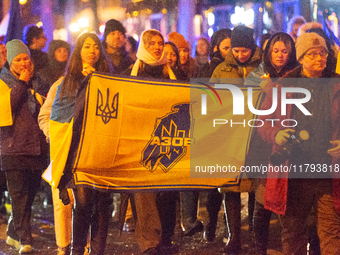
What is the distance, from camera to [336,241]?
4238mm

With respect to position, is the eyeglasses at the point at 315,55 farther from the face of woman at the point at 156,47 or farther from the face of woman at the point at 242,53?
the face of woman at the point at 156,47

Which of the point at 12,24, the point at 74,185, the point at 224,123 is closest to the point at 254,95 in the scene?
the point at 224,123

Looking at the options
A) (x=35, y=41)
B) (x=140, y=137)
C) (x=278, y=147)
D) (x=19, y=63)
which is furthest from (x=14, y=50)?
(x=278, y=147)

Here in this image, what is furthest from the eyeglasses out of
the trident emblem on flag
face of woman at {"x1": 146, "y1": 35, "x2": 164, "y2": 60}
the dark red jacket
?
the trident emblem on flag

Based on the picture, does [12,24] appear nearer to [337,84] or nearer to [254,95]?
[254,95]

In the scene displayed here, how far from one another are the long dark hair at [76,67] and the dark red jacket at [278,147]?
1711 millimetres

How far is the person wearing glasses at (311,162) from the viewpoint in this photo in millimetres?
4227

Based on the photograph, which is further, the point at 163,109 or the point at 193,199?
the point at 193,199

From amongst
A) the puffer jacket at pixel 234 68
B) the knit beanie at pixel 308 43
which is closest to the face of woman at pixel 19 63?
the puffer jacket at pixel 234 68

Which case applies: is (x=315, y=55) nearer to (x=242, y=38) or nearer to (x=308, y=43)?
(x=308, y=43)

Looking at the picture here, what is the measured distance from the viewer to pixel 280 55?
15.3 feet

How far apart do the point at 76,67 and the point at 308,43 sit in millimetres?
2246

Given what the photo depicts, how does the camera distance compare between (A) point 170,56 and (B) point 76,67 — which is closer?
(B) point 76,67

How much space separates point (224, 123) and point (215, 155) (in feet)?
1.09
